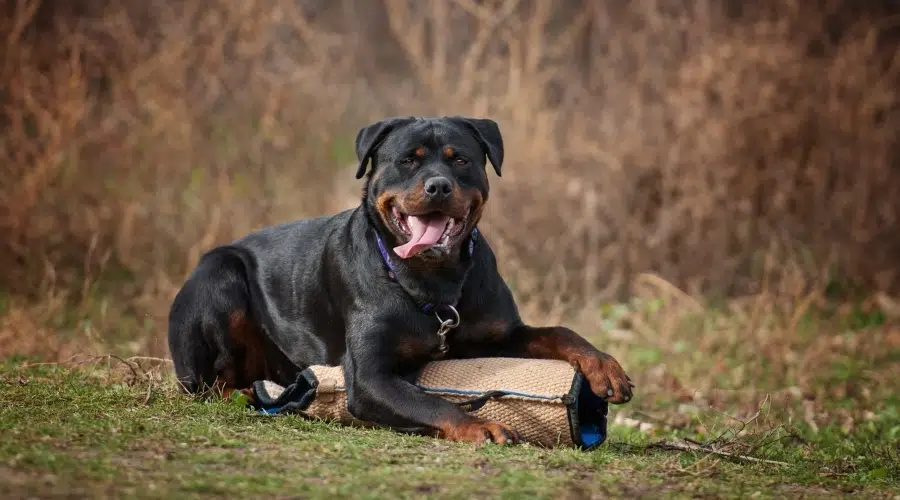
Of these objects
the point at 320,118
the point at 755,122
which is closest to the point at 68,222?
the point at 320,118

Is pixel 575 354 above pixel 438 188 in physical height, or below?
below

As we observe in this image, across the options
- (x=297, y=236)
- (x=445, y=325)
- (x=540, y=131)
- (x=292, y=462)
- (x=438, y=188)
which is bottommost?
(x=292, y=462)

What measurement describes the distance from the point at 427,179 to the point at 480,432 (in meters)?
1.10

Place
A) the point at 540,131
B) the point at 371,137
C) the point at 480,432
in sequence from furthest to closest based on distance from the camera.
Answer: the point at 540,131 < the point at 371,137 < the point at 480,432

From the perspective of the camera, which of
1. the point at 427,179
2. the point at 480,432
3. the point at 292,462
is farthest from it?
the point at 427,179

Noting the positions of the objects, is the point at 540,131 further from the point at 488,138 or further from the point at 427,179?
the point at 427,179

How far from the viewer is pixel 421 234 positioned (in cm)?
455

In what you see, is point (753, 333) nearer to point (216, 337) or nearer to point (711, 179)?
Answer: point (711, 179)

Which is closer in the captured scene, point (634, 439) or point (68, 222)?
point (634, 439)

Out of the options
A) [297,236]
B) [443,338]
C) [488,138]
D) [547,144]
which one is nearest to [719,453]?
[443,338]

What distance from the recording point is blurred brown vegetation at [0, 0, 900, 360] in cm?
909

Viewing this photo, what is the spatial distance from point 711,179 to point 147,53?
527 centimetres

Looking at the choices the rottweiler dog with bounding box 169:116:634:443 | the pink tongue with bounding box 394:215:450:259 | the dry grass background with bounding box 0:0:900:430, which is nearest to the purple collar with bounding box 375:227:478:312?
the rottweiler dog with bounding box 169:116:634:443

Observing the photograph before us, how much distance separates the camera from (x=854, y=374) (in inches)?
301
